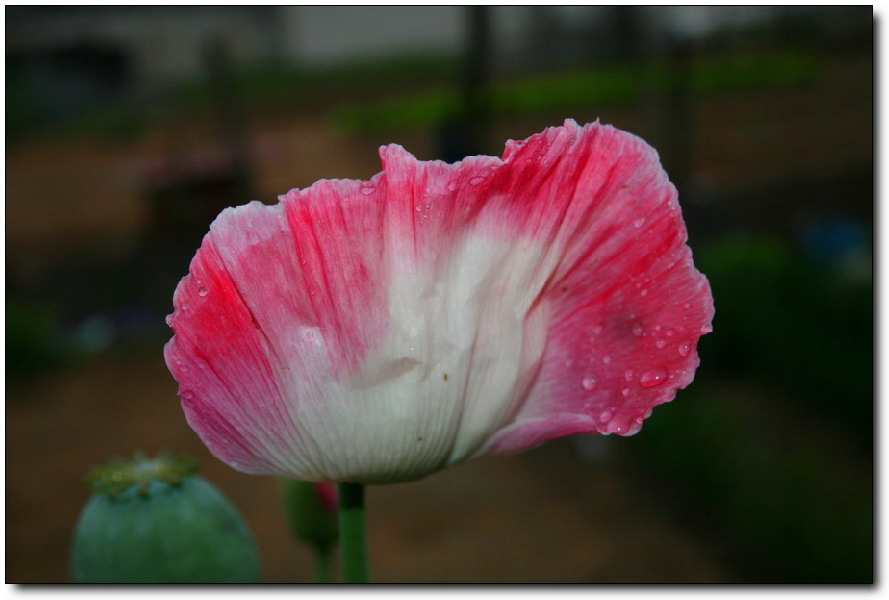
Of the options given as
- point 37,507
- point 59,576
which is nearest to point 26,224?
point 37,507

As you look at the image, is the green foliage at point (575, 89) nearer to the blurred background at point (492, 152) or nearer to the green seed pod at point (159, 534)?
the blurred background at point (492, 152)

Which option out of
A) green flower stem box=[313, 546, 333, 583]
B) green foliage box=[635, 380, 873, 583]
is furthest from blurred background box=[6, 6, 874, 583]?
green flower stem box=[313, 546, 333, 583]

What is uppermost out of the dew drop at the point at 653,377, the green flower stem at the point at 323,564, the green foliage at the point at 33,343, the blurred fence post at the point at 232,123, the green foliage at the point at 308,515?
the dew drop at the point at 653,377

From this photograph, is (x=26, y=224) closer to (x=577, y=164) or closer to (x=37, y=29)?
(x=37, y=29)

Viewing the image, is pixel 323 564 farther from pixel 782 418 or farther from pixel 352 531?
pixel 782 418

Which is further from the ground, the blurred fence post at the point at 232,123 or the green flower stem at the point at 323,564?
the green flower stem at the point at 323,564

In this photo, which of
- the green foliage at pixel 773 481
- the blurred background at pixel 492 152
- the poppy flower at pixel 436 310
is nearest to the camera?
the poppy flower at pixel 436 310

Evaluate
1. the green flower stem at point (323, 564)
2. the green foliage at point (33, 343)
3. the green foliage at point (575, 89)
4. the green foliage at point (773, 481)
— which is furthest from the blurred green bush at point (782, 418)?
the green foliage at point (33, 343)
